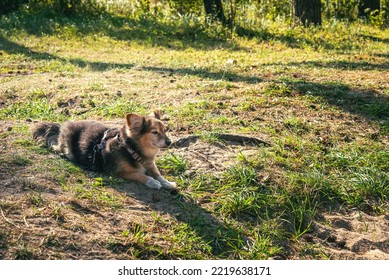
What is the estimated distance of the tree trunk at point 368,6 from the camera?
60.5ft

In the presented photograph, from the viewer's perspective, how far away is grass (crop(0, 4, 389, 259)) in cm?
496

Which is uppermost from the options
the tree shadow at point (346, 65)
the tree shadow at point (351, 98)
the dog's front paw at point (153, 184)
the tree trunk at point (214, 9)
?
the tree trunk at point (214, 9)

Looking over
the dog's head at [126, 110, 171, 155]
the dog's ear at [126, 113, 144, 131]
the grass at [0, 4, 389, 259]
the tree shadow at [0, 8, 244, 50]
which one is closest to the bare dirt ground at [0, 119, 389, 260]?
the grass at [0, 4, 389, 259]

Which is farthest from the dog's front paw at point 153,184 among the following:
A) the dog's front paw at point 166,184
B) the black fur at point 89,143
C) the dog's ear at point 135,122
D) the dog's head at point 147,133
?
the dog's ear at point 135,122

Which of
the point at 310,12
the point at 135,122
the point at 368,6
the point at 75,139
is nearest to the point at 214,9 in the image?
the point at 310,12

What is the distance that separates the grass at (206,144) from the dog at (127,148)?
0.15 m

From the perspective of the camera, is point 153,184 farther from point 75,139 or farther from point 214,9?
point 214,9

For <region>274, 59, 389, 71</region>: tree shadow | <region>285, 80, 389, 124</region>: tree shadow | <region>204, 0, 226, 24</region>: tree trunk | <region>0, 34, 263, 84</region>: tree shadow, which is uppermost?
<region>204, 0, 226, 24</region>: tree trunk

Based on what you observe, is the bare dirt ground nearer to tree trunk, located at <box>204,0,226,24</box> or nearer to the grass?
the grass

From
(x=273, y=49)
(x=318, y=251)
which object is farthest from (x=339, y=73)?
(x=318, y=251)

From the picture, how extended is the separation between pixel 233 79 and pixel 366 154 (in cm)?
385

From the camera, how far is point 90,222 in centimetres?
498

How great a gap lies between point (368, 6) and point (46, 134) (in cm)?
1477

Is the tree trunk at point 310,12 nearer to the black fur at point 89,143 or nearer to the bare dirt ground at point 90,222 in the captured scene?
the bare dirt ground at point 90,222
